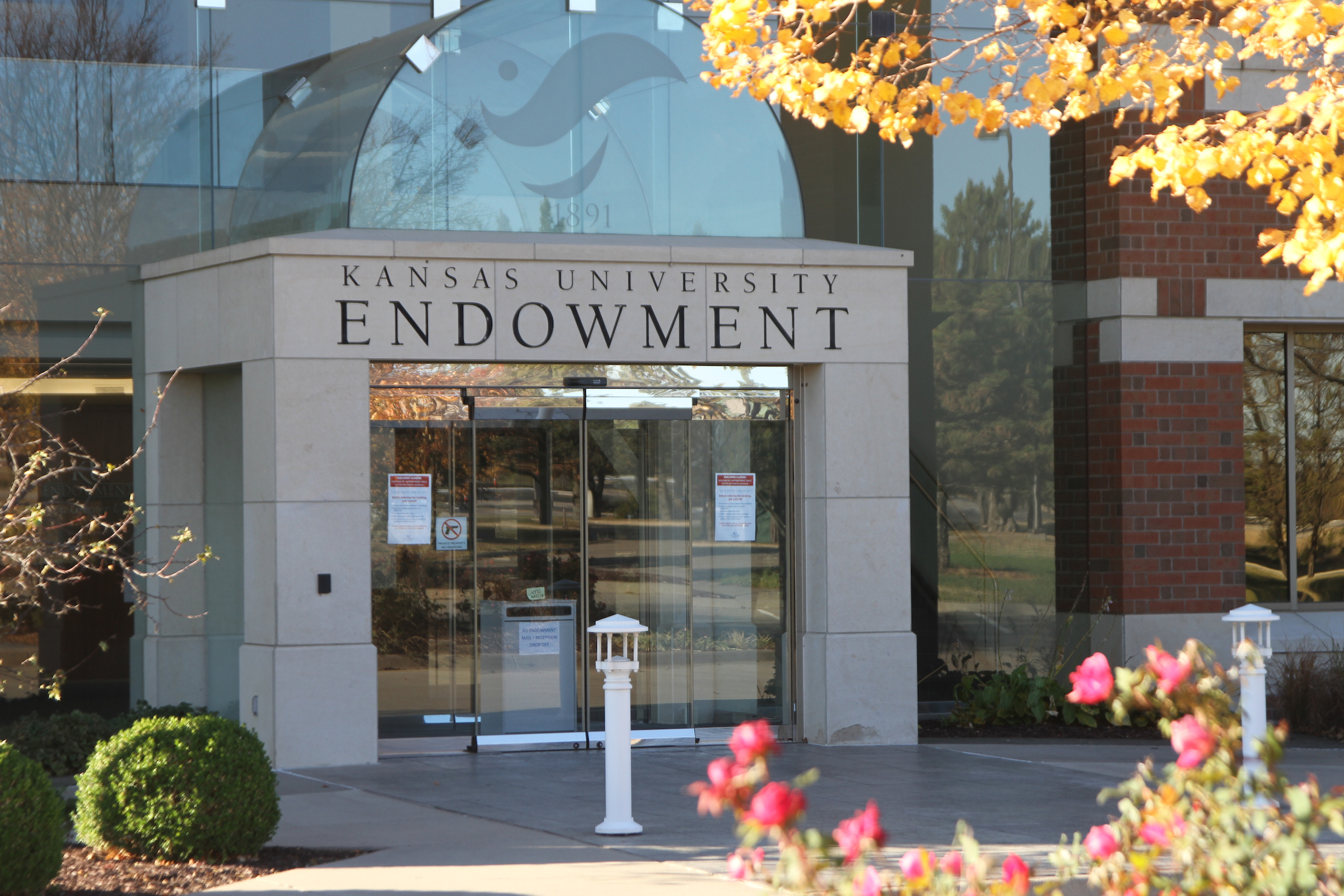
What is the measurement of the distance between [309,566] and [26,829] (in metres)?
4.16

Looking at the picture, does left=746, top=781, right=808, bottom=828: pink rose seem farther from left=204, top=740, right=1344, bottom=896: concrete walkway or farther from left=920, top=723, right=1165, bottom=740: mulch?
left=920, top=723, right=1165, bottom=740: mulch

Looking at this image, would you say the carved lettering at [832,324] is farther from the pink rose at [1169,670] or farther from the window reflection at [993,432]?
the pink rose at [1169,670]

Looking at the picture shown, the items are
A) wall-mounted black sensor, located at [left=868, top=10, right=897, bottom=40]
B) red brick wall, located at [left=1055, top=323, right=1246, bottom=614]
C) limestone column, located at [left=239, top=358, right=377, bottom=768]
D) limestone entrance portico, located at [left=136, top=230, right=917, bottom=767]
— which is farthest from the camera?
red brick wall, located at [left=1055, top=323, right=1246, bottom=614]

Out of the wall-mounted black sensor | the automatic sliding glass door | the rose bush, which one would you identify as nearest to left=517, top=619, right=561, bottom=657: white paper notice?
the automatic sliding glass door

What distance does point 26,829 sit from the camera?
649cm

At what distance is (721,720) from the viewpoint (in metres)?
11.8

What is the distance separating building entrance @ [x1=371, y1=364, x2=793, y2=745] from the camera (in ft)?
36.9

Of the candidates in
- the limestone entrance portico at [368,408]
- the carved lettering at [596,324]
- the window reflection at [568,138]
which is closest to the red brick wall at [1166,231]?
the limestone entrance portico at [368,408]

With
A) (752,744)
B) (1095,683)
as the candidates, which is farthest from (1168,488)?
→ (752,744)

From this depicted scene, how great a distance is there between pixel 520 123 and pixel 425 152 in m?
0.80

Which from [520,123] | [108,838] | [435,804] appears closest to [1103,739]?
[435,804]

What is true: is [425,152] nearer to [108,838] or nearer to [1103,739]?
[108,838]

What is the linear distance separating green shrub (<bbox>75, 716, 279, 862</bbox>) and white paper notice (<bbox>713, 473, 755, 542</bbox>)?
5.15 metres

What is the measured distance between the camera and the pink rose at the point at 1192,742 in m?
3.67
